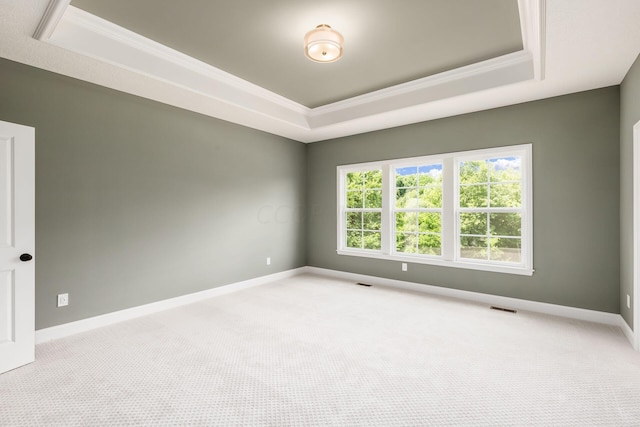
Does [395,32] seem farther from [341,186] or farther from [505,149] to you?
[341,186]

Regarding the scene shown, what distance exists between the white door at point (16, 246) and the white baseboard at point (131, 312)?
494 mm

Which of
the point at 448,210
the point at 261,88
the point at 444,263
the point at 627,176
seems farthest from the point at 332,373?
the point at 261,88

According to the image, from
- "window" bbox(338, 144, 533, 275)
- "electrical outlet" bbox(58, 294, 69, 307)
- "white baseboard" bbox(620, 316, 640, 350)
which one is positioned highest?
"window" bbox(338, 144, 533, 275)

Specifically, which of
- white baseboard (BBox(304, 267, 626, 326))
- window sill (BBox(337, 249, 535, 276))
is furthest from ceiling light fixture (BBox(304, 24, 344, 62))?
white baseboard (BBox(304, 267, 626, 326))

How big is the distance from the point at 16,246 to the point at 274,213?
3373mm

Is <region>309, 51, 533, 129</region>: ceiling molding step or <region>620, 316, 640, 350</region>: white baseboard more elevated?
<region>309, 51, 533, 129</region>: ceiling molding step

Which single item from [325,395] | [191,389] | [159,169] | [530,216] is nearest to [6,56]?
[159,169]

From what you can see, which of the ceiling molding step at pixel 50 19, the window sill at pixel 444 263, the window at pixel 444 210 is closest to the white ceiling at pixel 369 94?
the ceiling molding step at pixel 50 19

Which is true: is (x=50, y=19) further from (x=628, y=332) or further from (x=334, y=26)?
(x=628, y=332)

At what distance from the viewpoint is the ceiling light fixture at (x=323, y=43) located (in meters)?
2.68

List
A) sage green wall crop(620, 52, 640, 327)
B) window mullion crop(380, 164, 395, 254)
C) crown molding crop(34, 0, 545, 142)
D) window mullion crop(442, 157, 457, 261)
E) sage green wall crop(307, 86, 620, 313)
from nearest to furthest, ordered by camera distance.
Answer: crown molding crop(34, 0, 545, 142)
sage green wall crop(620, 52, 640, 327)
sage green wall crop(307, 86, 620, 313)
window mullion crop(442, 157, 457, 261)
window mullion crop(380, 164, 395, 254)

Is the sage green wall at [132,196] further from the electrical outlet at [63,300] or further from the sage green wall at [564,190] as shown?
the sage green wall at [564,190]

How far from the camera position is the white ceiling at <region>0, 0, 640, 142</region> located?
222 cm

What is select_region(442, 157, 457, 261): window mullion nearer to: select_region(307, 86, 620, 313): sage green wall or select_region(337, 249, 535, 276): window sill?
select_region(337, 249, 535, 276): window sill
